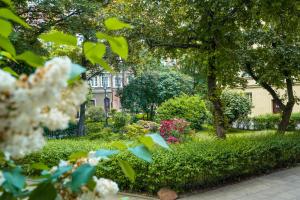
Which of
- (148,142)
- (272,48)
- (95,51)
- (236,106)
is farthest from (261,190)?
(236,106)

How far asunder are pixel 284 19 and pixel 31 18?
888 centimetres

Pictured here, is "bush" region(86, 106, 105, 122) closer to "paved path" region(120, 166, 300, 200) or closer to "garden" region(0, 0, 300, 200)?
"garden" region(0, 0, 300, 200)

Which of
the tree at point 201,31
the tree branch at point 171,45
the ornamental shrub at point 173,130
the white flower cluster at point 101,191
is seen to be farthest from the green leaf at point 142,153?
the ornamental shrub at point 173,130

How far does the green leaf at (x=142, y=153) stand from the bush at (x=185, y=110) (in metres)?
16.9

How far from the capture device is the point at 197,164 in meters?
7.19

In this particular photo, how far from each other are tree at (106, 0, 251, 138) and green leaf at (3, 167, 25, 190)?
8.74 meters

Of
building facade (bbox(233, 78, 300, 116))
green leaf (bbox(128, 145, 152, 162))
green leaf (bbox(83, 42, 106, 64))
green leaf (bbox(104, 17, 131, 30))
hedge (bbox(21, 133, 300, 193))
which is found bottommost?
hedge (bbox(21, 133, 300, 193))

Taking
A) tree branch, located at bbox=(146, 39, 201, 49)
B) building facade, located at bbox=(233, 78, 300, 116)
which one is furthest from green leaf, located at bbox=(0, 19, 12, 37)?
building facade, located at bbox=(233, 78, 300, 116)

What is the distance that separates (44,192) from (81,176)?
98 mm

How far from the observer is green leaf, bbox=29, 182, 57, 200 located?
937mm

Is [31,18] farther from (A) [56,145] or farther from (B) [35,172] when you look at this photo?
(B) [35,172]

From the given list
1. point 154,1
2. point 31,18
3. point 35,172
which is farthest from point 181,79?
point 35,172

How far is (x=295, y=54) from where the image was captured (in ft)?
32.1

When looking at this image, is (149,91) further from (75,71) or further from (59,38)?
(75,71)
